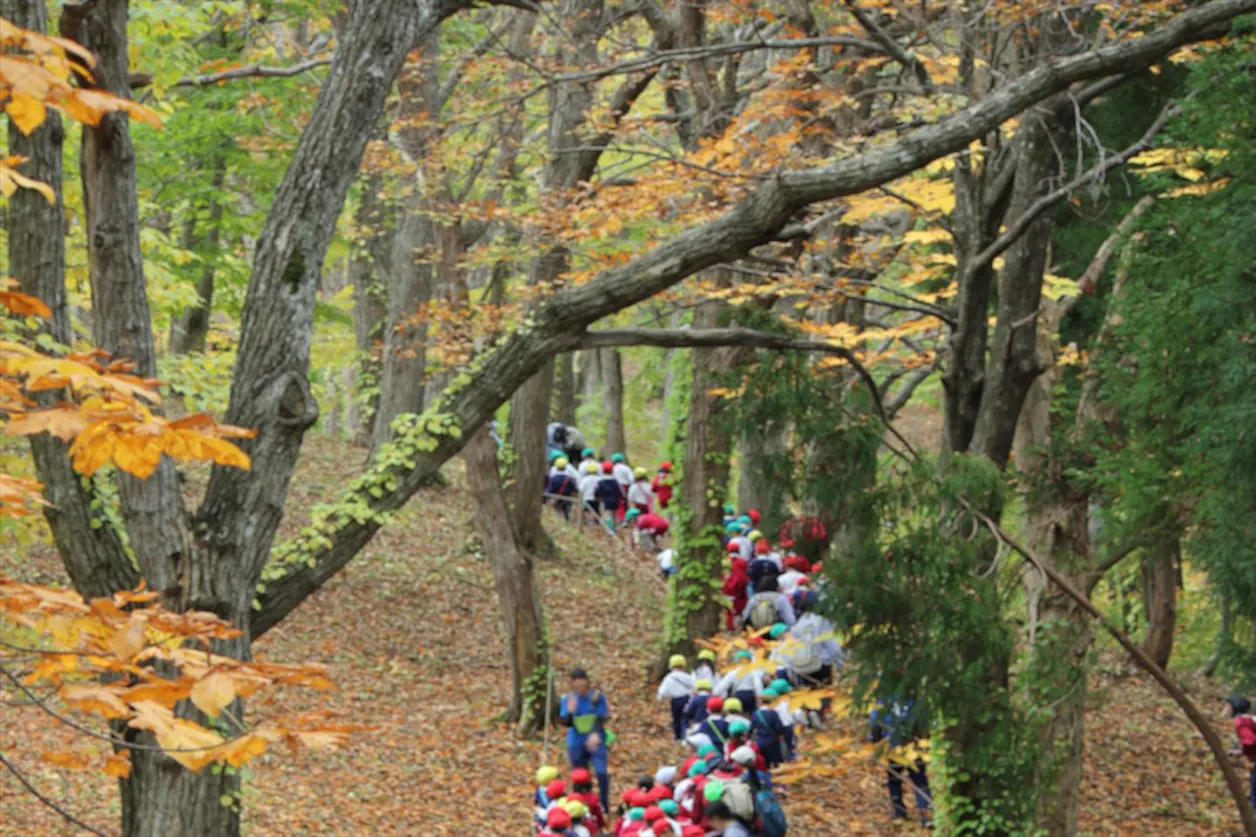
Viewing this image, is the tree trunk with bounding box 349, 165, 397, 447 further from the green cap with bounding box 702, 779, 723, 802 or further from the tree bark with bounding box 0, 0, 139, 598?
the tree bark with bounding box 0, 0, 139, 598

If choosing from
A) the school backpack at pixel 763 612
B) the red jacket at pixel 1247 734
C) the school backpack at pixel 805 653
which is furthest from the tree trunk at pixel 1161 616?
the school backpack at pixel 805 653

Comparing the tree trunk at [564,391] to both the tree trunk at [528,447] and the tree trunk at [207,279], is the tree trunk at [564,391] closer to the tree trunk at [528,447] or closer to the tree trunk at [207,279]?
the tree trunk at [207,279]

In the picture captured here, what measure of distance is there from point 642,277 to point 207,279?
46.9 ft

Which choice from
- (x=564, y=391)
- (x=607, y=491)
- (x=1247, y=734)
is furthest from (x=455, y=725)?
(x=564, y=391)

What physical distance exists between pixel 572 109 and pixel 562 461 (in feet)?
28.6

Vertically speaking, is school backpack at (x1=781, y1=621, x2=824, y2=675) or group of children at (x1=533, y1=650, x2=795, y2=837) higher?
school backpack at (x1=781, y1=621, x2=824, y2=675)

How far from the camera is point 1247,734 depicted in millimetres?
13336

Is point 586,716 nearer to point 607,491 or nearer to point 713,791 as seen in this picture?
point 713,791

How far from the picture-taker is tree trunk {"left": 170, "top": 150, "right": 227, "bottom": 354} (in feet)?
56.9

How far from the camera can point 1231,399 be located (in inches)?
354

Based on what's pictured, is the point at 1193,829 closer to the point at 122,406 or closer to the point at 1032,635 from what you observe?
the point at 1032,635

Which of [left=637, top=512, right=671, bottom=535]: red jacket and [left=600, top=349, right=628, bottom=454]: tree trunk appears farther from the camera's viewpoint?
[left=600, top=349, right=628, bottom=454]: tree trunk

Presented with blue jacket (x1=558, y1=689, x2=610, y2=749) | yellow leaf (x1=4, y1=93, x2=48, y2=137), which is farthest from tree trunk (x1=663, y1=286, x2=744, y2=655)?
yellow leaf (x1=4, y1=93, x2=48, y2=137)

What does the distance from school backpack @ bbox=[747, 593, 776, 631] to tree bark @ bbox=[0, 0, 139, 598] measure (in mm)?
9875
